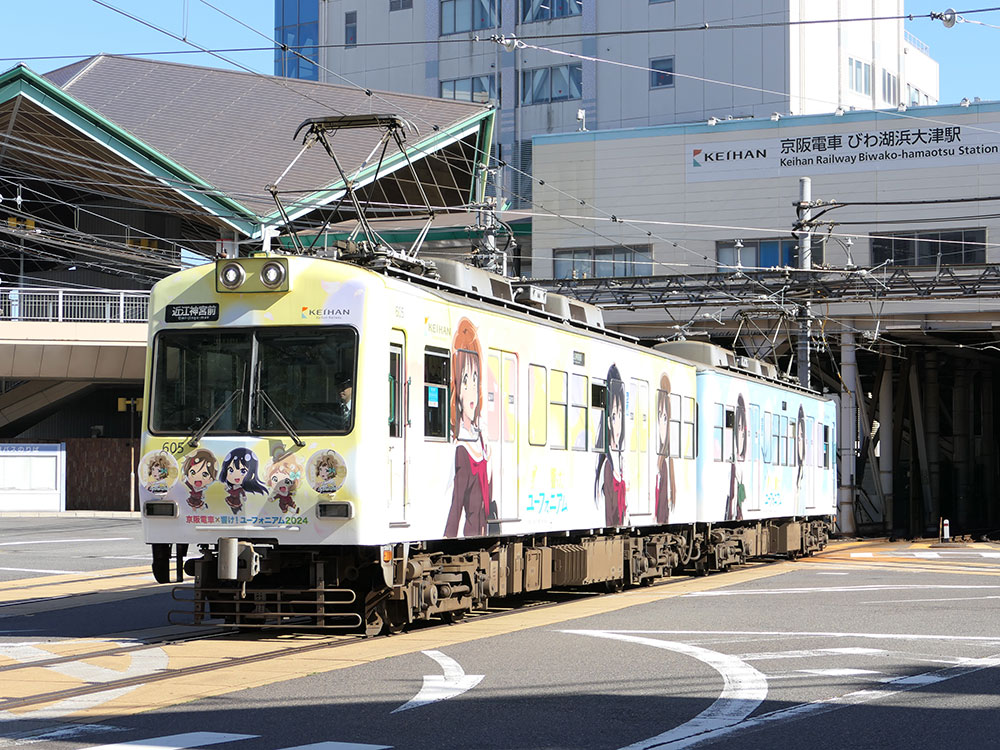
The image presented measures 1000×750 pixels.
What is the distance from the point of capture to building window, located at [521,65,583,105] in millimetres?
64562

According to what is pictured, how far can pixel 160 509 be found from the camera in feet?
42.0

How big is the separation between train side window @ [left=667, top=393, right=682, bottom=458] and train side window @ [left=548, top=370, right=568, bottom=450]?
4.27 metres

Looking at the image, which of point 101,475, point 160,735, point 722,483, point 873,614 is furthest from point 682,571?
point 101,475

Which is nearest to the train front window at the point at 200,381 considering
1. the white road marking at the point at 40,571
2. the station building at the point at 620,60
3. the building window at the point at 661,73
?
the white road marking at the point at 40,571

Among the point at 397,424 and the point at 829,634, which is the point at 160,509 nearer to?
the point at 397,424

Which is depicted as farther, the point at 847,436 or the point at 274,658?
the point at 847,436

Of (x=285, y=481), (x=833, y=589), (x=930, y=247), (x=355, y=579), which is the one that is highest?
(x=930, y=247)

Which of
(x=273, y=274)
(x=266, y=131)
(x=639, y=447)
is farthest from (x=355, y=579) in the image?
(x=266, y=131)

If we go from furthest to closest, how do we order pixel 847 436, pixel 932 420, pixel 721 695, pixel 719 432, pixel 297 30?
pixel 297 30 < pixel 932 420 < pixel 847 436 < pixel 719 432 < pixel 721 695

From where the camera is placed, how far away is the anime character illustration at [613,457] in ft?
59.7

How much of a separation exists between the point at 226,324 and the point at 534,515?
470cm

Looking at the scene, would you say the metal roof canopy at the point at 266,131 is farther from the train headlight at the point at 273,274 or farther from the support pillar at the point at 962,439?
the train headlight at the point at 273,274

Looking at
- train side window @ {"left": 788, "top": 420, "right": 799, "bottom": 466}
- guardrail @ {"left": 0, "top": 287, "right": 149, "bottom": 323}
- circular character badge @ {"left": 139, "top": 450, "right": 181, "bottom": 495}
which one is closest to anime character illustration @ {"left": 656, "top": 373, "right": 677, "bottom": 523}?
train side window @ {"left": 788, "top": 420, "right": 799, "bottom": 466}

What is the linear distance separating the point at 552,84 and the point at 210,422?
180 feet
